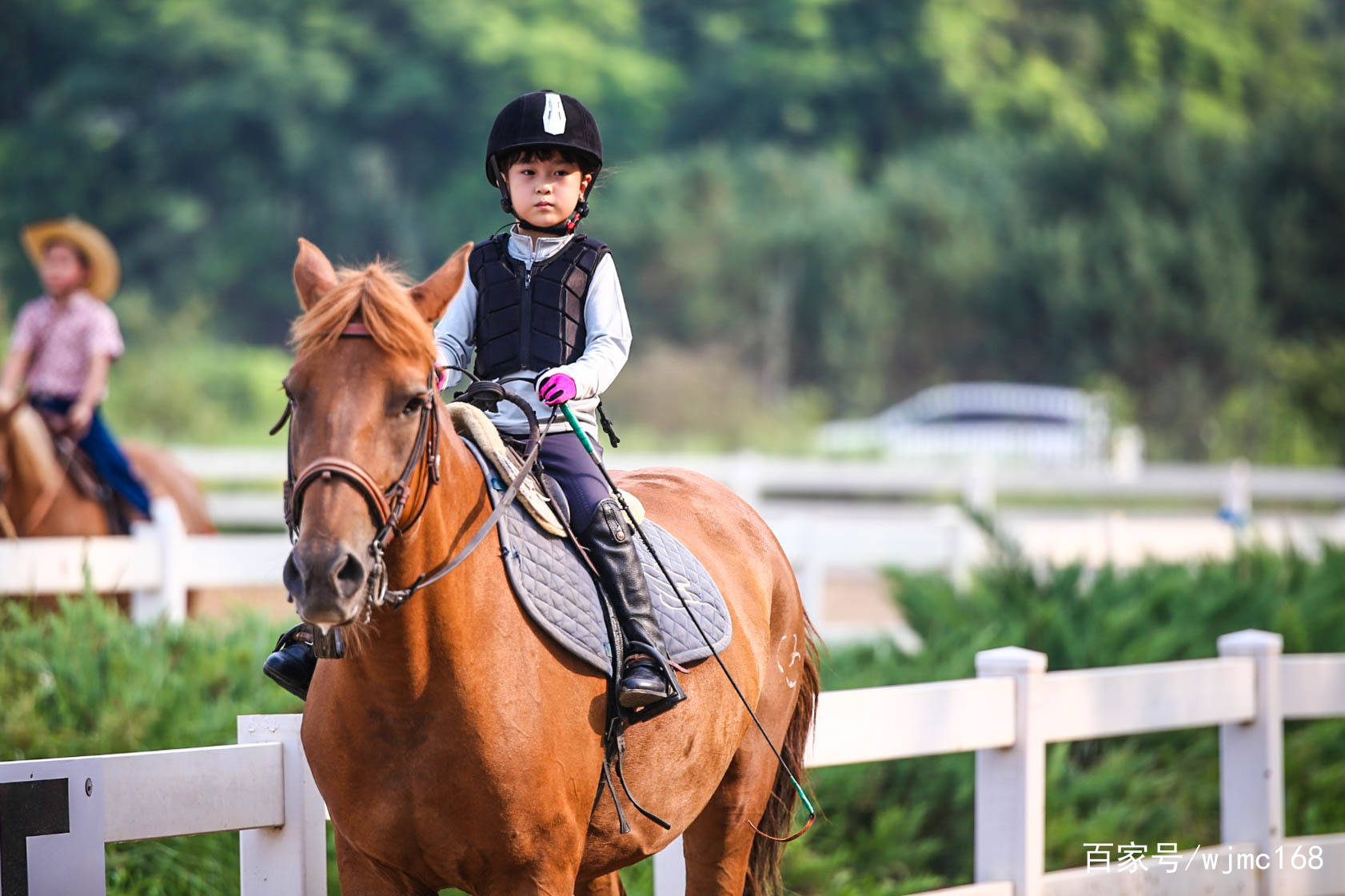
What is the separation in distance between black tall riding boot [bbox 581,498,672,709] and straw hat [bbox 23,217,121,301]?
719cm

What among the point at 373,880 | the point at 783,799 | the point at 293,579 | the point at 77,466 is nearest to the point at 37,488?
the point at 77,466

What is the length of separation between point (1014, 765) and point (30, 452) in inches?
266

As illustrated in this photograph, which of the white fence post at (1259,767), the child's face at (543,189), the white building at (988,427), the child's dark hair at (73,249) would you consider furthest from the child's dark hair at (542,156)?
the white building at (988,427)

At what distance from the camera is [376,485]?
3086mm

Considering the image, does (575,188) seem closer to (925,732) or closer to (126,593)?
(925,732)

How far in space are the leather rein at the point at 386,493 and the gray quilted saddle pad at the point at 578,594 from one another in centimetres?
14

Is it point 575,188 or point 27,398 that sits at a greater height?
point 27,398

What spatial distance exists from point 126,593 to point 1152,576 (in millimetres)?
6229

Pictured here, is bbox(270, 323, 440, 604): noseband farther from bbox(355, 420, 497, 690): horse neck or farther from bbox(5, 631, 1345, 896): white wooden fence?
bbox(5, 631, 1345, 896): white wooden fence

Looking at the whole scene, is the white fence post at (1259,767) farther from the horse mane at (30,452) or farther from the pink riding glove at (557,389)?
the horse mane at (30,452)

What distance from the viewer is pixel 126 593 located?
373 inches

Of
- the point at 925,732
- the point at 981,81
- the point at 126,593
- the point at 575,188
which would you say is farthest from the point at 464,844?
the point at 981,81

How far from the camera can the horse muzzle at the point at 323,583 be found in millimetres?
2918

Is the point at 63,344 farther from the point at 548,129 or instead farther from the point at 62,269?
the point at 548,129
